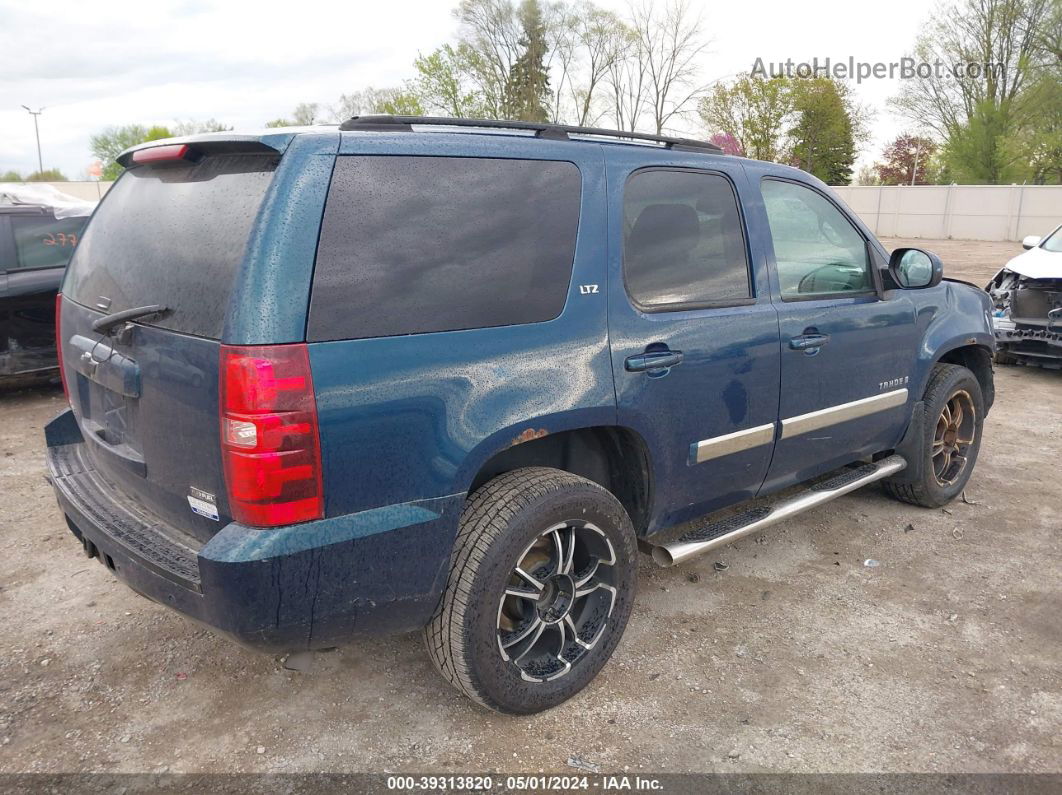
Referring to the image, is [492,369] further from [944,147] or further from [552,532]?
[944,147]

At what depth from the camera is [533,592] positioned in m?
2.61

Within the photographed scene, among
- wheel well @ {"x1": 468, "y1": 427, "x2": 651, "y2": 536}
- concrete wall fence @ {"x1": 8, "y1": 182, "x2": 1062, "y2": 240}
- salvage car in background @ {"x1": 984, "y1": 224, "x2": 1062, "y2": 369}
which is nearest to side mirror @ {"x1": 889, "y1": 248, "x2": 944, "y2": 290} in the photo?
wheel well @ {"x1": 468, "y1": 427, "x2": 651, "y2": 536}

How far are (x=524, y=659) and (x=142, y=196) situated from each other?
6.75ft

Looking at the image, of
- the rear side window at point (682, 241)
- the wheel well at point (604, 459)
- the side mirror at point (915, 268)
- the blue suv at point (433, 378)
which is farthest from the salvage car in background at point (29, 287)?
the side mirror at point (915, 268)

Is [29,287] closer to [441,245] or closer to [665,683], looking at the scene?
[441,245]

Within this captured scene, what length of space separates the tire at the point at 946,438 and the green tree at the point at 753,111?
40742 millimetres

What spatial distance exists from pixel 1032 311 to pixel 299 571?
812 cm

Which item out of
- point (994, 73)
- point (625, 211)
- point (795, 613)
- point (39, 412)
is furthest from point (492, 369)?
point (994, 73)

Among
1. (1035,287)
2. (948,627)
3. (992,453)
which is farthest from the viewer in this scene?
(1035,287)

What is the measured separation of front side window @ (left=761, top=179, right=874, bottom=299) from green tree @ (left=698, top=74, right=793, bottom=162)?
41.5 m

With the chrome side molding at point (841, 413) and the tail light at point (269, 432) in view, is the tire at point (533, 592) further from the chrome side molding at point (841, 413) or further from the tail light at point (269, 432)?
the chrome side molding at point (841, 413)

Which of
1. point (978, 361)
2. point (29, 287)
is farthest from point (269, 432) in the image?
point (29, 287)

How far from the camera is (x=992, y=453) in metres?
5.66

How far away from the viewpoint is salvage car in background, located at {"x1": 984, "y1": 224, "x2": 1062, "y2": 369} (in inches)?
300
